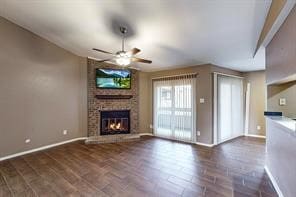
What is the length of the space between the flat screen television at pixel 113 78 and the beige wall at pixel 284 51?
4237mm

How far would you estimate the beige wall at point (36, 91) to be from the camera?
3.69m

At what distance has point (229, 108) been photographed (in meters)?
5.33

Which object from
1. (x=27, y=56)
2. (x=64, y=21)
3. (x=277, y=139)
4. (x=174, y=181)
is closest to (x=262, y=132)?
(x=277, y=139)

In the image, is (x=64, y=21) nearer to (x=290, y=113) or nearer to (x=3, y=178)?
(x=3, y=178)

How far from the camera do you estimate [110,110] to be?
5.61 m

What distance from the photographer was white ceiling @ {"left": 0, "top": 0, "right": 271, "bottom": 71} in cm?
235

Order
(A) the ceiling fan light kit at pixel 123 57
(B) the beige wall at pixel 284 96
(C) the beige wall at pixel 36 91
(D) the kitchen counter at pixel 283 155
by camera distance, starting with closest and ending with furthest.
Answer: (D) the kitchen counter at pixel 283 155, (B) the beige wall at pixel 284 96, (A) the ceiling fan light kit at pixel 123 57, (C) the beige wall at pixel 36 91

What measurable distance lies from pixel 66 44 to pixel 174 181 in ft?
14.8

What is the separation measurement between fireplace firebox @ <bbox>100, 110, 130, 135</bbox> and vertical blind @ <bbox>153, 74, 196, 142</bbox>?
3.51 feet

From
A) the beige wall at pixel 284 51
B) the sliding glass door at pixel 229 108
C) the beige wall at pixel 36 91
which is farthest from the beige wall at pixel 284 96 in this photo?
the beige wall at pixel 36 91

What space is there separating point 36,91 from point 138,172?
11.4ft

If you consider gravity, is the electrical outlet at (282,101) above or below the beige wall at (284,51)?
below

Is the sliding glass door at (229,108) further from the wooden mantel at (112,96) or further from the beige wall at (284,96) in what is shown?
the wooden mantel at (112,96)

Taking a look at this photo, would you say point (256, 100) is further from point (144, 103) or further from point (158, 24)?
point (158, 24)
